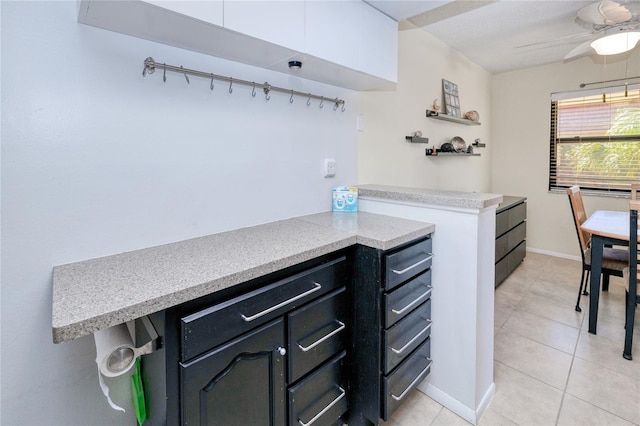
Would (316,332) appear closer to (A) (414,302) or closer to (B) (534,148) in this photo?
(A) (414,302)

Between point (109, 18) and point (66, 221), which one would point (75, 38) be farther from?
point (66, 221)

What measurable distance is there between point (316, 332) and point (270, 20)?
123 centimetres

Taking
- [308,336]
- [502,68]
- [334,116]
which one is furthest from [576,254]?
[308,336]

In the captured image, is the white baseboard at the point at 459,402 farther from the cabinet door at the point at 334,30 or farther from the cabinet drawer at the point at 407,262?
the cabinet door at the point at 334,30

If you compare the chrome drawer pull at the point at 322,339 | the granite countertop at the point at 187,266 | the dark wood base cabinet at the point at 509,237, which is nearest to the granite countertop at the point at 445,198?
the granite countertop at the point at 187,266

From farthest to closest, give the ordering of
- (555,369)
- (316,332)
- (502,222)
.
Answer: (502,222) → (555,369) → (316,332)

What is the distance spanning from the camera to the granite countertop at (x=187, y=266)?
0.79 metres

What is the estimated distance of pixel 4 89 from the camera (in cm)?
98

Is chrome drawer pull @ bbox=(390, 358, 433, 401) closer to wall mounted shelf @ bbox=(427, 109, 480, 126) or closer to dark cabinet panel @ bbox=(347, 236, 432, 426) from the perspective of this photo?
dark cabinet panel @ bbox=(347, 236, 432, 426)

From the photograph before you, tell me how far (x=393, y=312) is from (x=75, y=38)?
1560 mm

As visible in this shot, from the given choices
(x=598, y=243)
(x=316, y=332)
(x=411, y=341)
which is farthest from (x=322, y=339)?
(x=598, y=243)

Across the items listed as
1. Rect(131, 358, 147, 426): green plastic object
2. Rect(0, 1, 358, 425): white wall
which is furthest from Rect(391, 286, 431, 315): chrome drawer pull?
Rect(131, 358, 147, 426): green plastic object

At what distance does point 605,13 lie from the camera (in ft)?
7.35

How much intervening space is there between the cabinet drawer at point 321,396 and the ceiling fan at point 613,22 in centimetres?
269
